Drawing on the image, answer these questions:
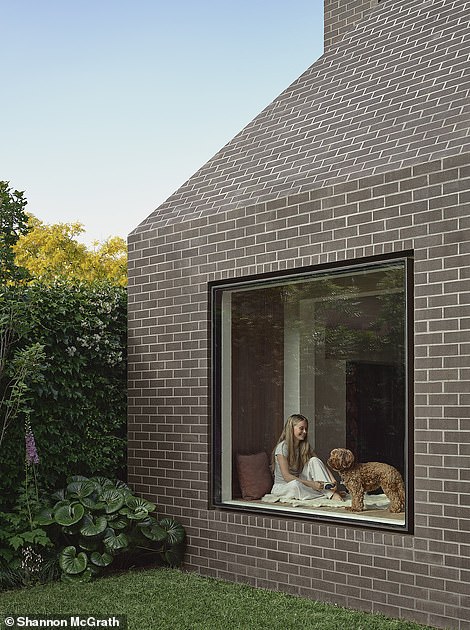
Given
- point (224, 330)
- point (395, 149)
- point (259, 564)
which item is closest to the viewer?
point (395, 149)

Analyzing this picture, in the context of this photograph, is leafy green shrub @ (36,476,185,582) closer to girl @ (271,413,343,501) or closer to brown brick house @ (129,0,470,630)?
brown brick house @ (129,0,470,630)

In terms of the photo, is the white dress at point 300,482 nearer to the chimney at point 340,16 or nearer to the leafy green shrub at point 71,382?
the leafy green shrub at point 71,382

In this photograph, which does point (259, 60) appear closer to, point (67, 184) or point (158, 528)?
point (158, 528)

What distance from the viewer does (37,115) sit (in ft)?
82.0

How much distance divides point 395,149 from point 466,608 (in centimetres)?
306

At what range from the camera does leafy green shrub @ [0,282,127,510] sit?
785cm

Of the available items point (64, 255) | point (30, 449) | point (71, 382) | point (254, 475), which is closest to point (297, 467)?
point (254, 475)

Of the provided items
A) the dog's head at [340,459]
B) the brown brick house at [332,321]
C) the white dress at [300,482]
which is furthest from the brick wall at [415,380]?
the dog's head at [340,459]

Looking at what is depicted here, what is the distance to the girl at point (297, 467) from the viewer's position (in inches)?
274

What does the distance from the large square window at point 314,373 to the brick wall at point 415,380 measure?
128 millimetres

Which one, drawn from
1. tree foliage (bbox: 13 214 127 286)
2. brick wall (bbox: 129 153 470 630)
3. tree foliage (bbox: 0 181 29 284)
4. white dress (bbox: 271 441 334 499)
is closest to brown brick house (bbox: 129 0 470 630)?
brick wall (bbox: 129 153 470 630)

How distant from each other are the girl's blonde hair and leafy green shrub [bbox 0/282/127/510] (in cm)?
204

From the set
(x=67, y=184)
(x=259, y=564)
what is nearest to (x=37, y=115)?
(x=67, y=184)

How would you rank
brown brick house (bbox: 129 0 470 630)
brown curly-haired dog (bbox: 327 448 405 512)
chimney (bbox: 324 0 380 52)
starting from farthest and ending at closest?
chimney (bbox: 324 0 380 52) < brown curly-haired dog (bbox: 327 448 405 512) < brown brick house (bbox: 129 0 470 630)
